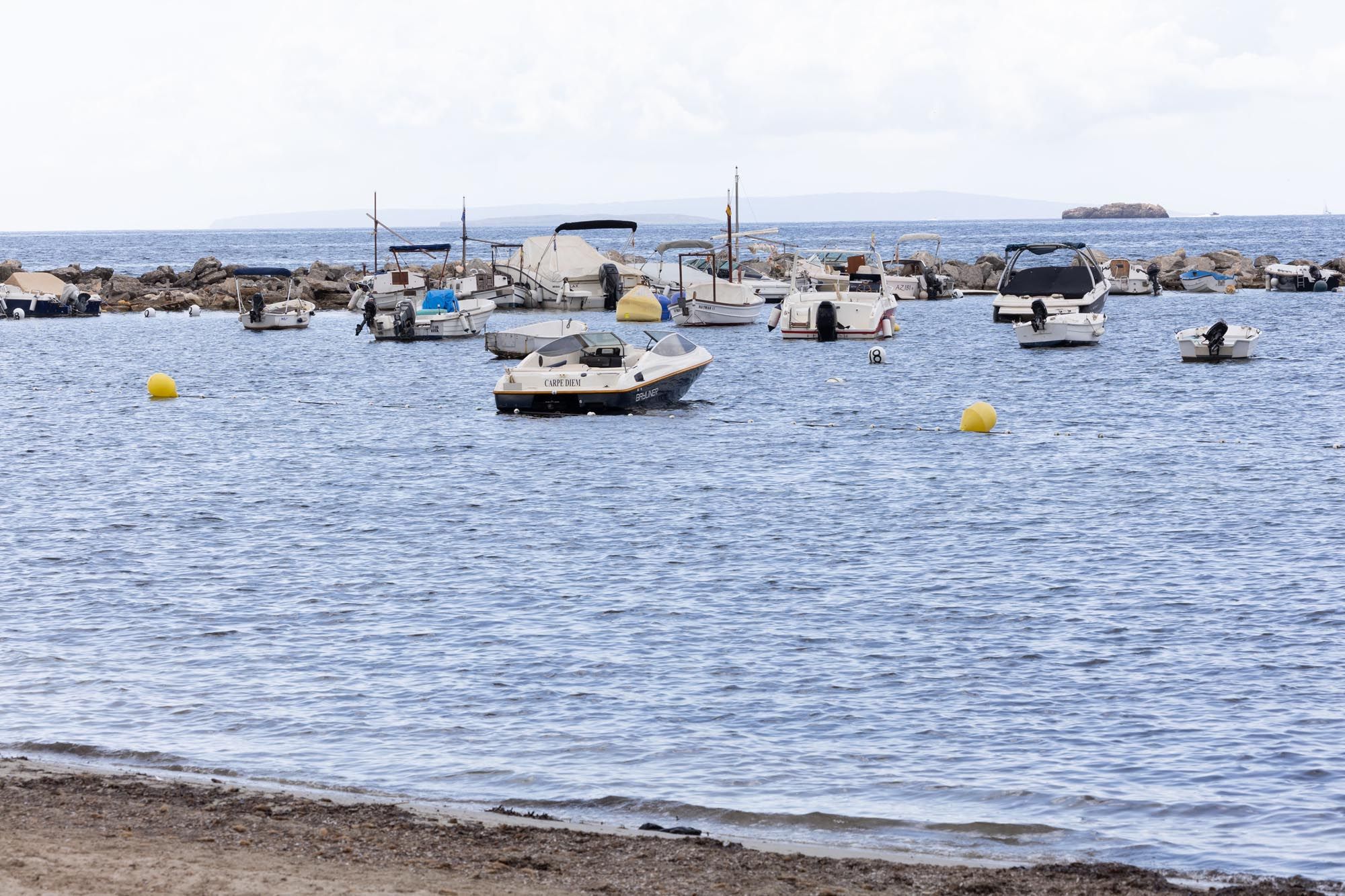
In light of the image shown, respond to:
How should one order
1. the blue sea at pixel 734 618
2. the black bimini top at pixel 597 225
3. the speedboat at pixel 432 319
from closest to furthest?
the blue sea at pixel 734 618, the speedboat at pixel 432 319, the black bimini top at pixel 597 225

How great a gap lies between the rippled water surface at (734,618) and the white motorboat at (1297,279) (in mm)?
56727

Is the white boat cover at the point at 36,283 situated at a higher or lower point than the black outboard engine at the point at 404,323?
higher

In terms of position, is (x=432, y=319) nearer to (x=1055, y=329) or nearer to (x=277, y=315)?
(x=277, y=315)

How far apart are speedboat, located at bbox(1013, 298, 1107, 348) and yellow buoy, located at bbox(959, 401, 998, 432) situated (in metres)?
22.4

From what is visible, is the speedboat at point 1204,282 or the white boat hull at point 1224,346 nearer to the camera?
the white boat hull at point 1224,346

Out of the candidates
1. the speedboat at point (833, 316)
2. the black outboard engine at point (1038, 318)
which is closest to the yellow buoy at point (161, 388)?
Answer: the speedboat at point (833, 316)

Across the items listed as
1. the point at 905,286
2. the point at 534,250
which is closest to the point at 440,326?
the point at 534,250

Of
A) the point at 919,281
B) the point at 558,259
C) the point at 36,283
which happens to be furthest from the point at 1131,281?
the point at 36,283

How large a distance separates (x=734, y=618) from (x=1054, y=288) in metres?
45.6

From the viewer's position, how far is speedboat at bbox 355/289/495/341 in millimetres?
64312

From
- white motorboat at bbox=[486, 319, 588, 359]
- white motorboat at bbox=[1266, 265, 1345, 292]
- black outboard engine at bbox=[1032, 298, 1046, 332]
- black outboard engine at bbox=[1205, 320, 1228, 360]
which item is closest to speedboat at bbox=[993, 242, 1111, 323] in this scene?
black outboard engine at bbox=[1032, 298, 1046, 332]

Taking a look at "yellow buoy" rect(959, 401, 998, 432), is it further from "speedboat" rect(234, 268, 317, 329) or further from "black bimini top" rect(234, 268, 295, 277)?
"black bimini top" rect(234, 268, 295, 277)

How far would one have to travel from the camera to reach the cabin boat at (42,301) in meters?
84.3

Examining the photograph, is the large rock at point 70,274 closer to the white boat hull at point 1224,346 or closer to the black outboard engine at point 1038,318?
the black outboard engine at point 1038,318
